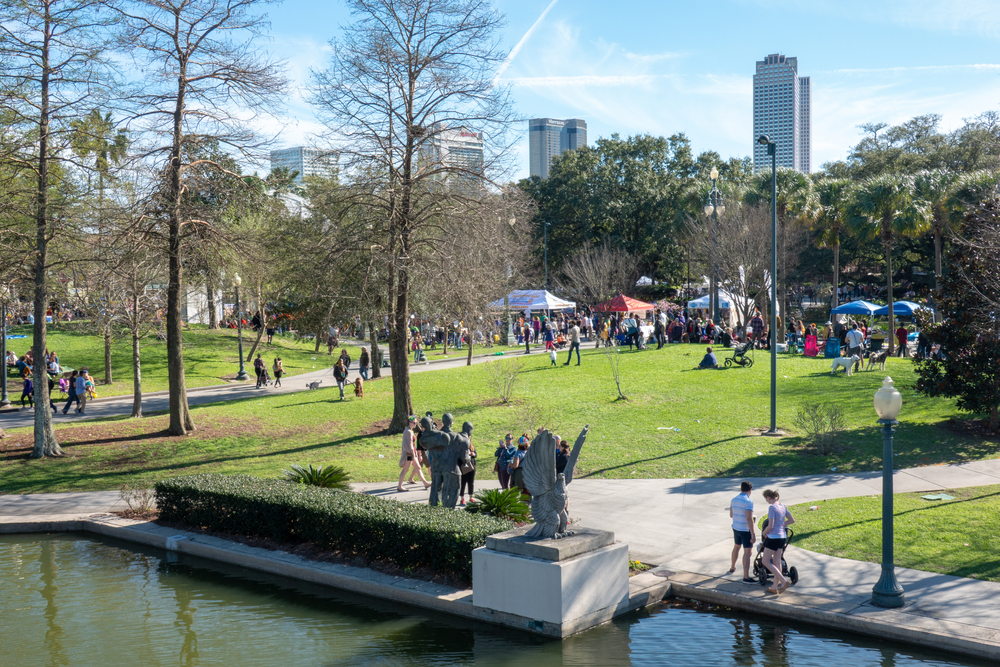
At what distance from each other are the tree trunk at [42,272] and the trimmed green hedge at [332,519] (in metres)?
6.80

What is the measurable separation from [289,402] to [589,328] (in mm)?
20758

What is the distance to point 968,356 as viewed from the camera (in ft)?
60.0

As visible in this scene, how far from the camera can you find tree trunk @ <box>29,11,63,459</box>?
18.5 m

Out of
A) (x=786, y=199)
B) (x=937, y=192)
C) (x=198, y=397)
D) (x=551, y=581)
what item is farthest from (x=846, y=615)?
(x=786, y=199)

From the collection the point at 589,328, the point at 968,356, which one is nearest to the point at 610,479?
the point at 968,356

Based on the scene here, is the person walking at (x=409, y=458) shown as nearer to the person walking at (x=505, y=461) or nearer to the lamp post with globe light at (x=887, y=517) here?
the person walking at (x=505, y=461)

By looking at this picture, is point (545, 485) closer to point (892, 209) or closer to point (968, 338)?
point (968, 338)

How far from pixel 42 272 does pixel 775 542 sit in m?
17.6

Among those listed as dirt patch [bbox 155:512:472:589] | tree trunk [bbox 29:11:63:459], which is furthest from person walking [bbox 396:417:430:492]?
tree trunk [bbox 29:11:63:459]

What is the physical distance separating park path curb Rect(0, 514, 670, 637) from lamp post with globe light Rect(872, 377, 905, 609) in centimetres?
258

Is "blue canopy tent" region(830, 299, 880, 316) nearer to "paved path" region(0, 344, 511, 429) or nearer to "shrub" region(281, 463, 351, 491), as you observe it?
"paved path" region(0, 344, 511, 429)

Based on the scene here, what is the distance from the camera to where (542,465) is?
31.6 feet

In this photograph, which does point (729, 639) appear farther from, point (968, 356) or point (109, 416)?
point (109, 416)

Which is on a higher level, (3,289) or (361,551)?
(3,289)
